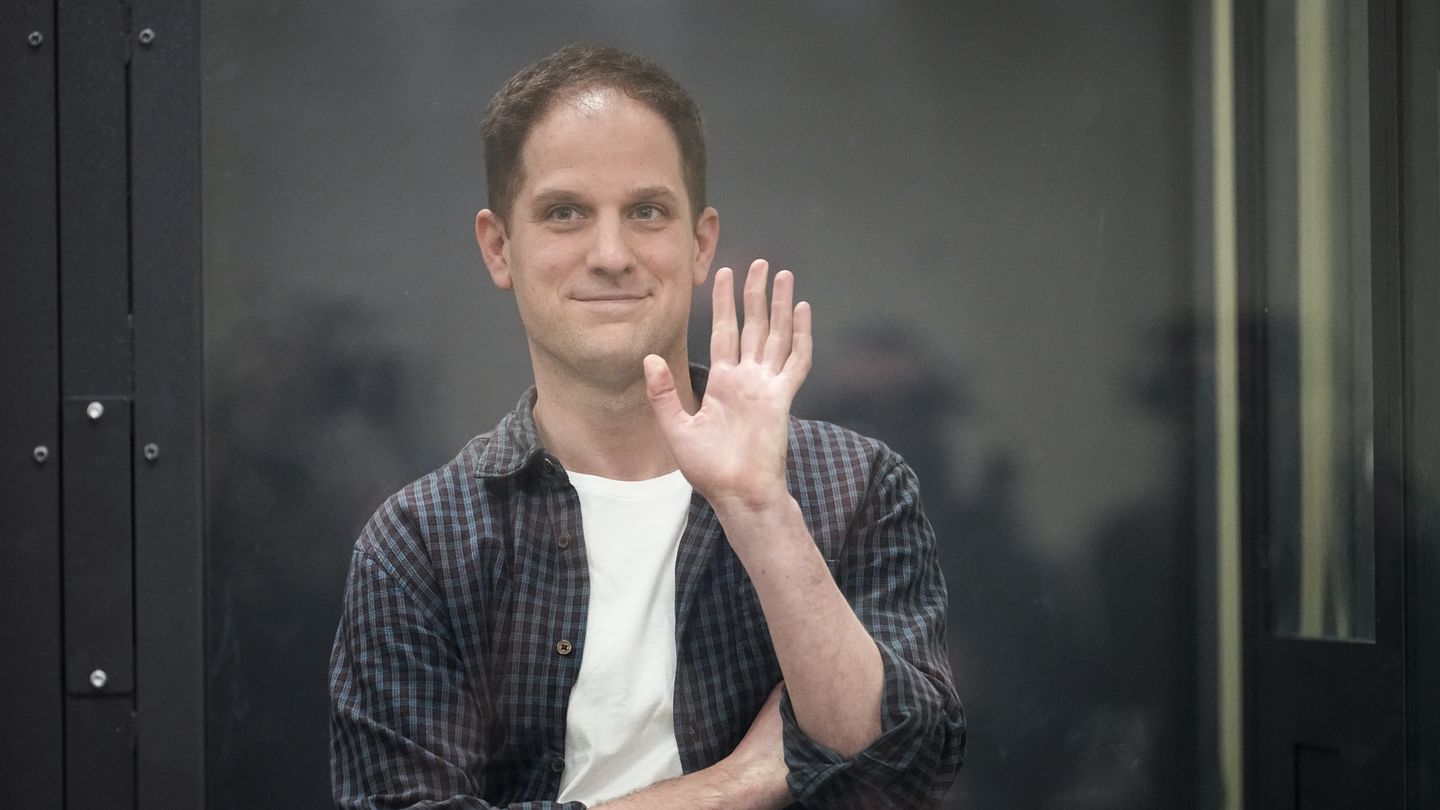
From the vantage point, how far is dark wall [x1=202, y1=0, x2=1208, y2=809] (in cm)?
218

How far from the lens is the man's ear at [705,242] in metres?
2.16

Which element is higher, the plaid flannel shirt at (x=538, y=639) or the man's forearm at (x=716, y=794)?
the plaid flannel shirt at (x=538, y=639)

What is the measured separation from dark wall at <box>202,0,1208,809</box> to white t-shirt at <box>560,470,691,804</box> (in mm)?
271

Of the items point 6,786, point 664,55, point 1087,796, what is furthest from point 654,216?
point 6,786

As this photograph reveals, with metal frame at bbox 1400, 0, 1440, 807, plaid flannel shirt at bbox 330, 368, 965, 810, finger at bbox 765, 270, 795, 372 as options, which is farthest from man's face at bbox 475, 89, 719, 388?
metal frame at bbox 1400, 0, 1440, 807

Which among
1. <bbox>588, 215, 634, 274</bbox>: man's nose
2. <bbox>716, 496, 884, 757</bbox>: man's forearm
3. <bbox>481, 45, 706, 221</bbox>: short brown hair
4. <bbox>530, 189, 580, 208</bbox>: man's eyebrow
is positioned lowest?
<bbox>716, 496, 884, 757</bbox>: man's forearm

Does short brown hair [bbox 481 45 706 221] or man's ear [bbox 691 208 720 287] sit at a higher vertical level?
short brown hair [bbox 481 45 706 221]

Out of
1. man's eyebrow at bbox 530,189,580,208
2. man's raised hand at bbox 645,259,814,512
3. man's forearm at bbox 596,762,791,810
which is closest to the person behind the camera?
man's raised hand at bbox 645,259,814,512

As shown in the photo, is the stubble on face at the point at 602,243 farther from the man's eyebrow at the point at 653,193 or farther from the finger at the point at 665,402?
the finger at the point at 665,402

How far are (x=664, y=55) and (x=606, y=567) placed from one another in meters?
0.82

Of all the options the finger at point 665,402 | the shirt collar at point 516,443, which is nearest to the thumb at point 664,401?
the finger at point 665,402

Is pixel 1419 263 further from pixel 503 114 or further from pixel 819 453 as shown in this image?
pixel 503 114

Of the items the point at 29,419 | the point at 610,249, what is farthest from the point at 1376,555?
the point at 29,419

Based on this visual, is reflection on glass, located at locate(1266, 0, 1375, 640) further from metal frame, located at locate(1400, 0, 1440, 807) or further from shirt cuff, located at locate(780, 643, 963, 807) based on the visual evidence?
shirt cuff, located at locate(780, 643, 963, 807)
